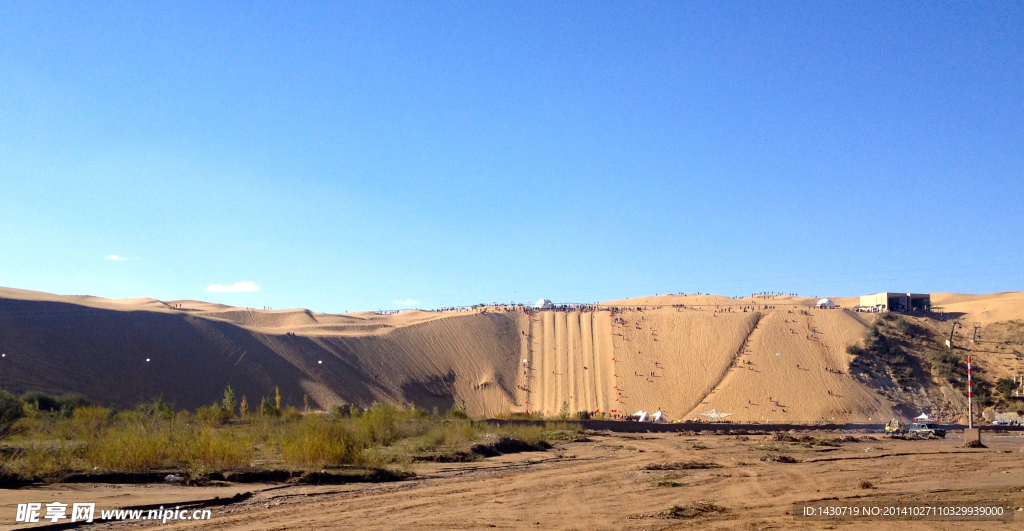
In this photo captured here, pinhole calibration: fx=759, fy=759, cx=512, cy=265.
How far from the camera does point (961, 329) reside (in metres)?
66.8

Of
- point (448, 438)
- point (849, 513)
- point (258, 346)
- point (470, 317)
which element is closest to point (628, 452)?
point (448, 438)

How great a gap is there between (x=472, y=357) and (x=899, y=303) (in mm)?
42559

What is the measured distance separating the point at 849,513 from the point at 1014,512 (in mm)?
2583

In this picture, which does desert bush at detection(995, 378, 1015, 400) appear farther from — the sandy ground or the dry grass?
the dry grass

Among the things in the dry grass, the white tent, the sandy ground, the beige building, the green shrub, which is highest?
the beige building

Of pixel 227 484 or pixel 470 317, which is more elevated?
pixel 470 317

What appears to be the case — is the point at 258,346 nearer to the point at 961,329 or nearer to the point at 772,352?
the point at 772,352

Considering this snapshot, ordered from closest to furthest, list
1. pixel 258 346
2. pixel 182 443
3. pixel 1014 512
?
1. pixel 1014 512
2. pixel 182 443
3. pixel 258 346

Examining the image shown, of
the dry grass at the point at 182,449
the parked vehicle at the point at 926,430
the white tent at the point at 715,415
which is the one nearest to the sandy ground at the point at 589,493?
the dry grass at the point at 182,449

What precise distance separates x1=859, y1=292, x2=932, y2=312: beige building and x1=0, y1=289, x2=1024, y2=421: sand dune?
5081 mm

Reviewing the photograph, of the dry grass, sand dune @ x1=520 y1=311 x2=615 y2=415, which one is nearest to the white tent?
sand dune @ x1=520 y1=311 x2=615 y2=415

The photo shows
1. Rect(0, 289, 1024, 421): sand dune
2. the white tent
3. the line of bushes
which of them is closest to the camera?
the line of bushes

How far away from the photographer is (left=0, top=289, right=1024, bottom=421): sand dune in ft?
150

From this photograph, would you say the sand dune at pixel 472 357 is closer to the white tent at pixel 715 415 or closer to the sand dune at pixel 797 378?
the sand dune at pixel 797 378
